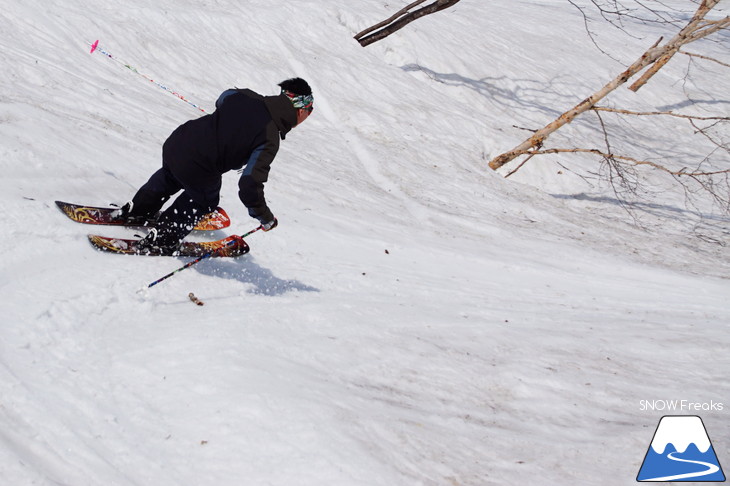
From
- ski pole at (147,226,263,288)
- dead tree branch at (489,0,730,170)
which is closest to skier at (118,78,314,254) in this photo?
ski pole at (147,226,263,288)

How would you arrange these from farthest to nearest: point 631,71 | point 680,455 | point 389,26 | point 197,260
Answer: point 389,26
point 631,71
point 197,260
point 680,455

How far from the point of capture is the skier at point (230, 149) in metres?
4.56

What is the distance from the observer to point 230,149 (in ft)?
15.3

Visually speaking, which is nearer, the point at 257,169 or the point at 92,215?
the point at 257,169

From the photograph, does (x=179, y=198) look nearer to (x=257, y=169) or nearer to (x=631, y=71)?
(x=257, y=169)

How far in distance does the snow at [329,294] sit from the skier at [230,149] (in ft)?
1.59

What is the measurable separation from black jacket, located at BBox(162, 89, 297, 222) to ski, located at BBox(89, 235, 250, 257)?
84 cm

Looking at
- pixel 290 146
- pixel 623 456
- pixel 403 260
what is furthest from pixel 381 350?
pixel 290 146

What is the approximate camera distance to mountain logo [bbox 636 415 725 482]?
3.08 m

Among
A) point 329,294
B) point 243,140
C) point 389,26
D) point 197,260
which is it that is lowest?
point 329,294

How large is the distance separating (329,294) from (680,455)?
9.91 feet

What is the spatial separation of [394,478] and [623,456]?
133cm

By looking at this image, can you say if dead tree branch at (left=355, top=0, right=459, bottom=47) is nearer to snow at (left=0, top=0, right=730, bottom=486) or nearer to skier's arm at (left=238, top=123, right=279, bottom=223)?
snow at (left=0, top=0, right=730, bottom=486)

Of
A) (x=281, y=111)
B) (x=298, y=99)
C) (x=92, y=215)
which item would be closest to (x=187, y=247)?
(x=92, y=215)
